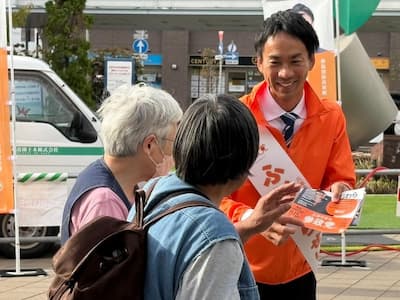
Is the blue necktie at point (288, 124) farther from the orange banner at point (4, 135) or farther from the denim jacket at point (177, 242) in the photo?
the orange banner at point (4, 135)

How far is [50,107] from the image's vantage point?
9.75 m

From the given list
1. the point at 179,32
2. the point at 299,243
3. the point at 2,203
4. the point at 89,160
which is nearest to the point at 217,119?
the point at 299,243

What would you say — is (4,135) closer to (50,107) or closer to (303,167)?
(50,107)

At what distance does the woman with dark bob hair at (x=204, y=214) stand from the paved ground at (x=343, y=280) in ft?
17.7

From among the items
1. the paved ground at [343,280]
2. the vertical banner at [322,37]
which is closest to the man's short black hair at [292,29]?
the paved ground at [343,280]

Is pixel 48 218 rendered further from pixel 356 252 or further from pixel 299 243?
pixel 299 243

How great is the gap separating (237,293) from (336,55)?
6.54 m

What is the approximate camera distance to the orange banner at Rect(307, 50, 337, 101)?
8000 millimetres

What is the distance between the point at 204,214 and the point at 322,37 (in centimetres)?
641

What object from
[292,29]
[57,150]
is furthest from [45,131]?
[292,29]

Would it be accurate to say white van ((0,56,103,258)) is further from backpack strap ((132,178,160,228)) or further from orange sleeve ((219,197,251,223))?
backpack strap ((132,178,160,228))

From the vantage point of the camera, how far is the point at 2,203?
7.88 metres

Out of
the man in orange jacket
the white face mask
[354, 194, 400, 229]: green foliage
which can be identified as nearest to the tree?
[354, 194, 400, 229]: green foliage

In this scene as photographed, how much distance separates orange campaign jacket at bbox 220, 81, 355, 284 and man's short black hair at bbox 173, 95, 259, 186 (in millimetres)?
1185
